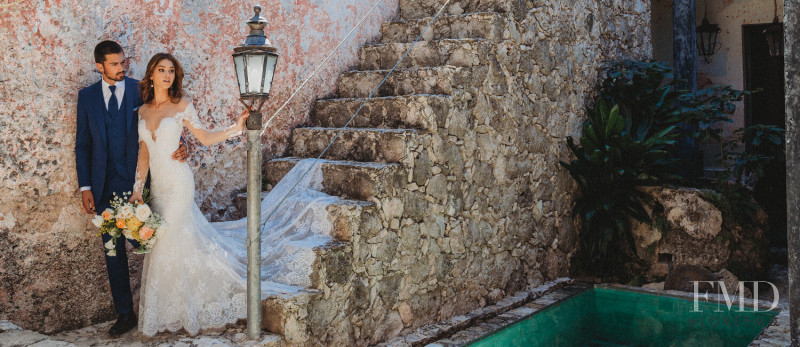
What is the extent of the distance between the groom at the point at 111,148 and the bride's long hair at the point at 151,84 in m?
0.12

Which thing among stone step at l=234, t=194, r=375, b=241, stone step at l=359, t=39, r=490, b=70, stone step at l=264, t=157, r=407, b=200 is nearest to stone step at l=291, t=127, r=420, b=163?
stone step at l=264, t=157, r=407, b=200

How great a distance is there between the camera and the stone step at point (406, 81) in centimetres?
513

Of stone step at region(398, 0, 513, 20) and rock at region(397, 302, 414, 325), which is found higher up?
stone step at region(398, 0, 513, 20)

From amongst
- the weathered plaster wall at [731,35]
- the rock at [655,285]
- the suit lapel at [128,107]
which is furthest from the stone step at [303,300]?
the weathered plaster wall at [731,35]

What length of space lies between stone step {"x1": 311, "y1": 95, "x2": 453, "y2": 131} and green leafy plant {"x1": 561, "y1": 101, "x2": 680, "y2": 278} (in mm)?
1981

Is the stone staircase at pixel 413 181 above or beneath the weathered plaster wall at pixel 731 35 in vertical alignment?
beneath

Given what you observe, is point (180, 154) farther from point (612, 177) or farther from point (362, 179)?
point (612, 177)

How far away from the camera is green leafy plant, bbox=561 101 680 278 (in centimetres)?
628

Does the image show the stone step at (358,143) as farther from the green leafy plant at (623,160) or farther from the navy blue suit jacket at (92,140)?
the green leafy plant at (623,160)

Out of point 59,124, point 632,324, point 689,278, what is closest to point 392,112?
point 59,124

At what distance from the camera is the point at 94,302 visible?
4.08 metres

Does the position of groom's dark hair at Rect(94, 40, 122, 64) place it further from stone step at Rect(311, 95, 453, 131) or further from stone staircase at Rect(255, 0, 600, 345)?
stone step at Rect(311, 95, 453, 131)

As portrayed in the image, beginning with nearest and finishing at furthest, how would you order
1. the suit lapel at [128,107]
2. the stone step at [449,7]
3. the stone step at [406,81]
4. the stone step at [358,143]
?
the suit lapel at [128,107]
the stone step at [358,143]
the stone step at [406,81]
the stone step at [449,7]

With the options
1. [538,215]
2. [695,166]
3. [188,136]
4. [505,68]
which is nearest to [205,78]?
[188,136]
